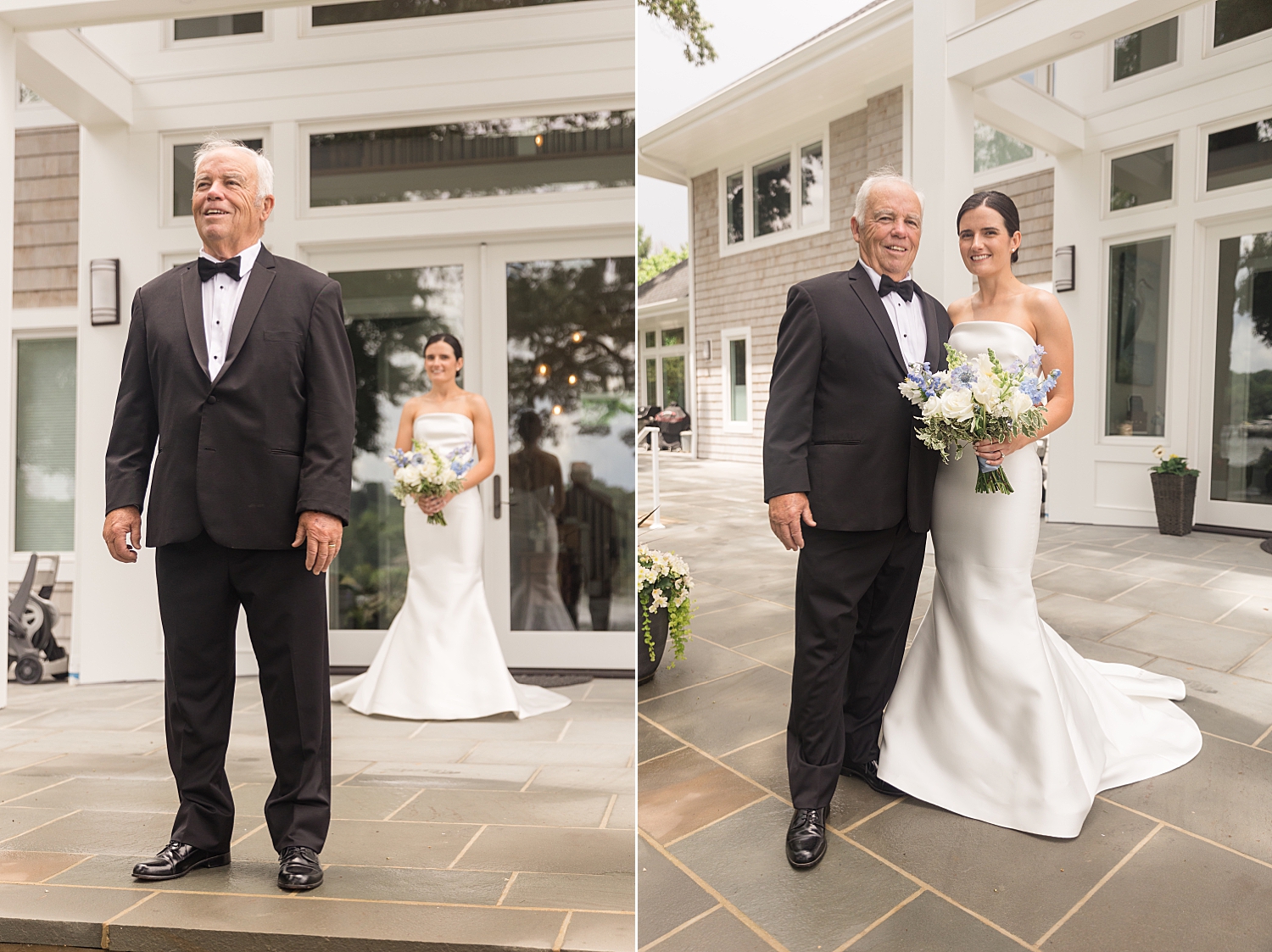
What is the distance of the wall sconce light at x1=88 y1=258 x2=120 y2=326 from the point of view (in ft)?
13.9

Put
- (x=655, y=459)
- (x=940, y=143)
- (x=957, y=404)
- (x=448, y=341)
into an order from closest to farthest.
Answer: (x=957, y=404)
(x=940, y=143)
(x=655, y=459)
(x=448, y=341)

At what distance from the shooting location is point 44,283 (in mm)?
4719

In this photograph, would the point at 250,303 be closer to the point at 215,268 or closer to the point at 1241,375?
the point at 215,268

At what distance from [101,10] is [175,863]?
353cm

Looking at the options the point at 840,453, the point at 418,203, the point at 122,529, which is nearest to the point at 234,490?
the point at 122,529

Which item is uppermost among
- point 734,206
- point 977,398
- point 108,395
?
point 734,206

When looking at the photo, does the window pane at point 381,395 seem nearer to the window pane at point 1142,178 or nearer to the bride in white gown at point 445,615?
the bride in white gown at point 445,615

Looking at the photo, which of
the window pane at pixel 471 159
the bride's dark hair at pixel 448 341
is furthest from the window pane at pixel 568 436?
the bride's dark hair at pixel 448 341

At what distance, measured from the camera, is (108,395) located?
425 cm

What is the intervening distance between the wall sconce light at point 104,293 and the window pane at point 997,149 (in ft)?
13.3

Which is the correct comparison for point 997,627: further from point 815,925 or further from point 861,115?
point 861,115

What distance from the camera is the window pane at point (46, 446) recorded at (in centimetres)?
488

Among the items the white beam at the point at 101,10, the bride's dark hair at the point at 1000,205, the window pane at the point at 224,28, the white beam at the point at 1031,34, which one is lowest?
the bride's dark hair at the point at 1000,205

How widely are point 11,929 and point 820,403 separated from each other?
216 cm
